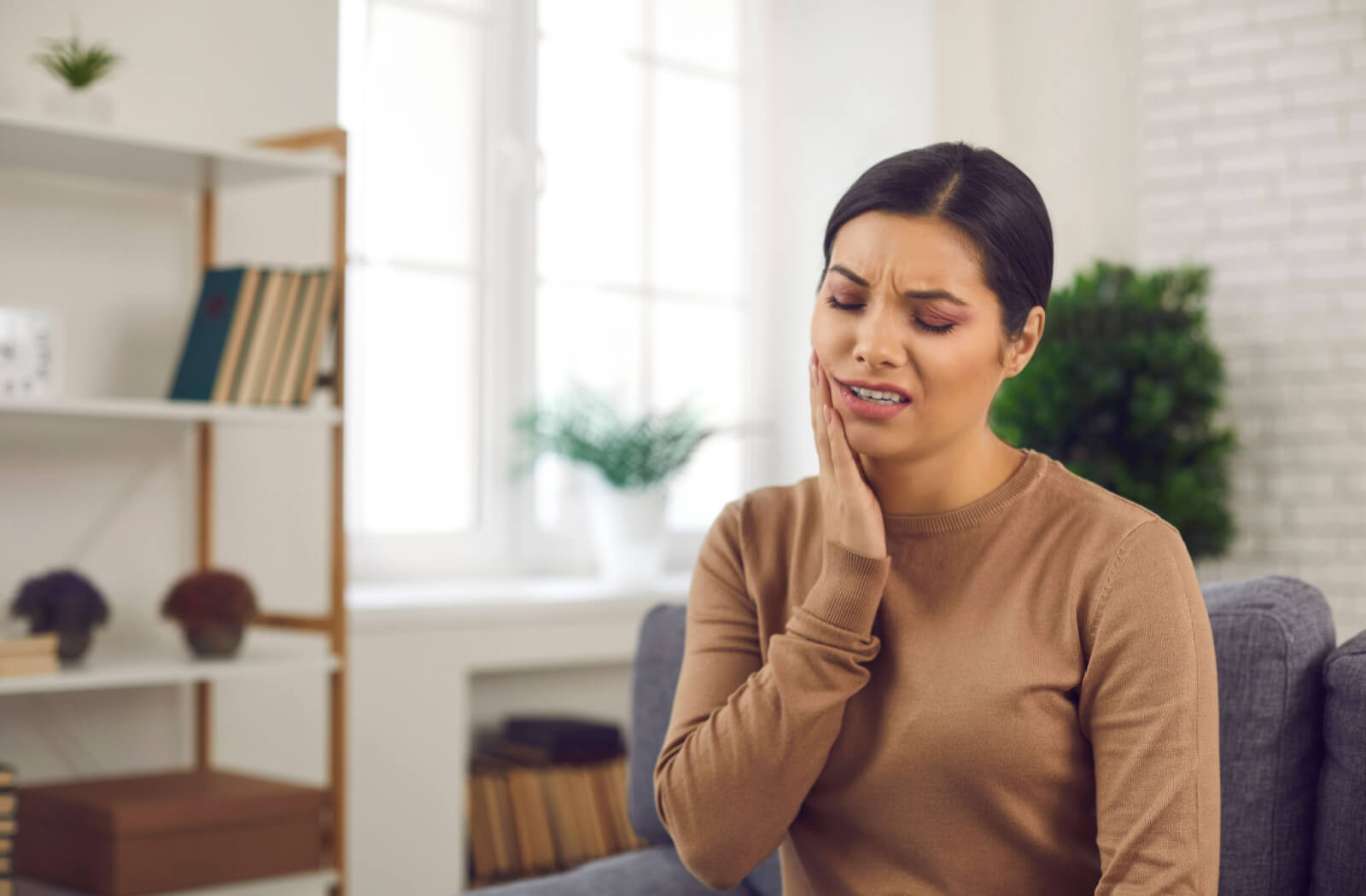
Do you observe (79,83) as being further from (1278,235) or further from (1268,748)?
(1278,235)

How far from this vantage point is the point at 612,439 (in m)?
3.28

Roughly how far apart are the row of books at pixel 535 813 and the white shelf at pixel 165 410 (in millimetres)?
1090

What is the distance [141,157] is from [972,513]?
5.18ft

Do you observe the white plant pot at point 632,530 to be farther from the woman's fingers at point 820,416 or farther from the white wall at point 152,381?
the woman's fingers at point 820,416

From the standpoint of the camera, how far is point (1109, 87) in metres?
4.21

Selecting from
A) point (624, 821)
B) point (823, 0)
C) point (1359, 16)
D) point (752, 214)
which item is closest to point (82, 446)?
point (624, 821)

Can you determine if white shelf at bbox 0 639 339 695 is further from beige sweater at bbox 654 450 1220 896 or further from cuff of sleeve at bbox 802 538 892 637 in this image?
cuff of sleeve at bbox 802 538 892 637

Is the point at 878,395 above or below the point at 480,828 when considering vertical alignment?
above

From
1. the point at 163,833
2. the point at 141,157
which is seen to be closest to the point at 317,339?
the point at 141,157

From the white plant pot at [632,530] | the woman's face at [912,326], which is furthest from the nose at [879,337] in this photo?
the white plant pot at [632,530]

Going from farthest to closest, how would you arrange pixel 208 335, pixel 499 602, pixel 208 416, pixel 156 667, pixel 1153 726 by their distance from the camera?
pixel 499 602 → pixel 208 335 → pixel 208 416 → pixel 156 667 → pixel 1153 726

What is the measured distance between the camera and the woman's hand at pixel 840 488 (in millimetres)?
1229

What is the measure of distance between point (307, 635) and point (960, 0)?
8.84ft

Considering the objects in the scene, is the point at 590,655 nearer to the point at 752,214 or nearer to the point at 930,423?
the point at 752,214
